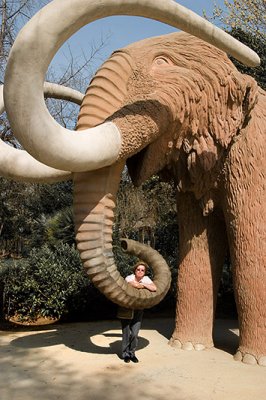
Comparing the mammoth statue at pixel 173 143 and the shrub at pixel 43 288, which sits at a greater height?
the mammoth statue at pixel 173 143

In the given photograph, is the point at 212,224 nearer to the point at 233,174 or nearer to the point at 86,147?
the point at 233,174

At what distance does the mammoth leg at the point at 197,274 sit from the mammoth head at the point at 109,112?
95 cm

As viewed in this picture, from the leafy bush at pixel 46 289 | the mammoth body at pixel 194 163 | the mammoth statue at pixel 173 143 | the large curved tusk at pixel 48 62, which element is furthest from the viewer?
the leafy bush at pixel 46 289

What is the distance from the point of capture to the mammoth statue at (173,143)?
257 cm

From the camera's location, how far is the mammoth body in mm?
3303

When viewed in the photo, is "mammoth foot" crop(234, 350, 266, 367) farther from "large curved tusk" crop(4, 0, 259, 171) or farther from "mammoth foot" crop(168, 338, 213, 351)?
"large curved tusk" crop(4, 0, 259, 171)

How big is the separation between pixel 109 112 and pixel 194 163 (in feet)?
3.36

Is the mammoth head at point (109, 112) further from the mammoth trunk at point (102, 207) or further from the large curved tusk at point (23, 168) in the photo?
the large curved tusk at point (23, 168)

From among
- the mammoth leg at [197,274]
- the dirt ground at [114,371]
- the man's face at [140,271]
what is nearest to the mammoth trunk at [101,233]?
the dirt ground at [114,371]

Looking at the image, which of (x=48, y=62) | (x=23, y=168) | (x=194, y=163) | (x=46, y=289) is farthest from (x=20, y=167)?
(x=46, y=289)

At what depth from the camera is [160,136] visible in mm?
3668

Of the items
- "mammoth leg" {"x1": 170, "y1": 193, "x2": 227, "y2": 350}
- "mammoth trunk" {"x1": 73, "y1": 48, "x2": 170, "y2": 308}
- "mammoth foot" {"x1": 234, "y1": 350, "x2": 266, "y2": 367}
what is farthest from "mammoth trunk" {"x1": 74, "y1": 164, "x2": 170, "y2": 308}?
"mammoth leg" {"x1": 170, "y1": 193, "x2": 227, "y2": 350}

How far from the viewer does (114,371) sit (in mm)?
3910

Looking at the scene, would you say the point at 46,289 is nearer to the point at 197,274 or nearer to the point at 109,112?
the point at 197,274
